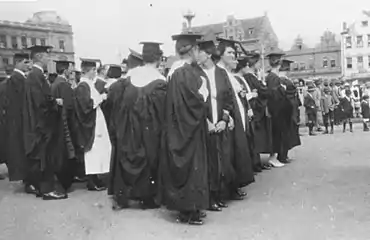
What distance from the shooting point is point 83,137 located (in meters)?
7.53

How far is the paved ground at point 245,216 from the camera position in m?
5.16

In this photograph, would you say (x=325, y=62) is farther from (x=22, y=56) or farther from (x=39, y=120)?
(x=39, y=120)

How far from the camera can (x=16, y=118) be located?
24.6 feet

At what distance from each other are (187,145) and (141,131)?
92 centimetres

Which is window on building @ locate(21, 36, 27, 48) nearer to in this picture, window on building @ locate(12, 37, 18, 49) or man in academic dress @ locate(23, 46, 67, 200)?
window on building @ locate(12, 37, 18, 49)

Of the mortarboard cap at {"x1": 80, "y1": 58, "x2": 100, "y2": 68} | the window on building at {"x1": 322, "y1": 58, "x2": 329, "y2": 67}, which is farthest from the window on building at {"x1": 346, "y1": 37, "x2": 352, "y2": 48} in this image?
the mortarboard cap at {"x1": 80, "y1": 58, "x2": 100, "y2": 68}

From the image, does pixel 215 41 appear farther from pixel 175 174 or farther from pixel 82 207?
pixel 82 207

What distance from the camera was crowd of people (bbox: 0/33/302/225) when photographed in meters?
5.48

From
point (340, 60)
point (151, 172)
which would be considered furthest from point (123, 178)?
point (340, 60)

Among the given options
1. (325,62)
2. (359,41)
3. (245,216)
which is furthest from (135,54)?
(325,62)

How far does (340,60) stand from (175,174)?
4042cm

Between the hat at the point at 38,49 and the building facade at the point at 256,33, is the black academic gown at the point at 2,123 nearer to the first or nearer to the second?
the hat at the point at 38,49

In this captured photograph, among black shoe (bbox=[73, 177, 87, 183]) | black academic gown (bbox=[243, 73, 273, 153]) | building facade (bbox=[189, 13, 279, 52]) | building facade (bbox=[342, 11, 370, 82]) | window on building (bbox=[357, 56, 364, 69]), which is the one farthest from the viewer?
window on building (bbox=[357, 56, 364, 69])

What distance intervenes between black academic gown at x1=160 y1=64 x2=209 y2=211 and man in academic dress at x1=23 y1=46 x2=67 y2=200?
2.10 metres
